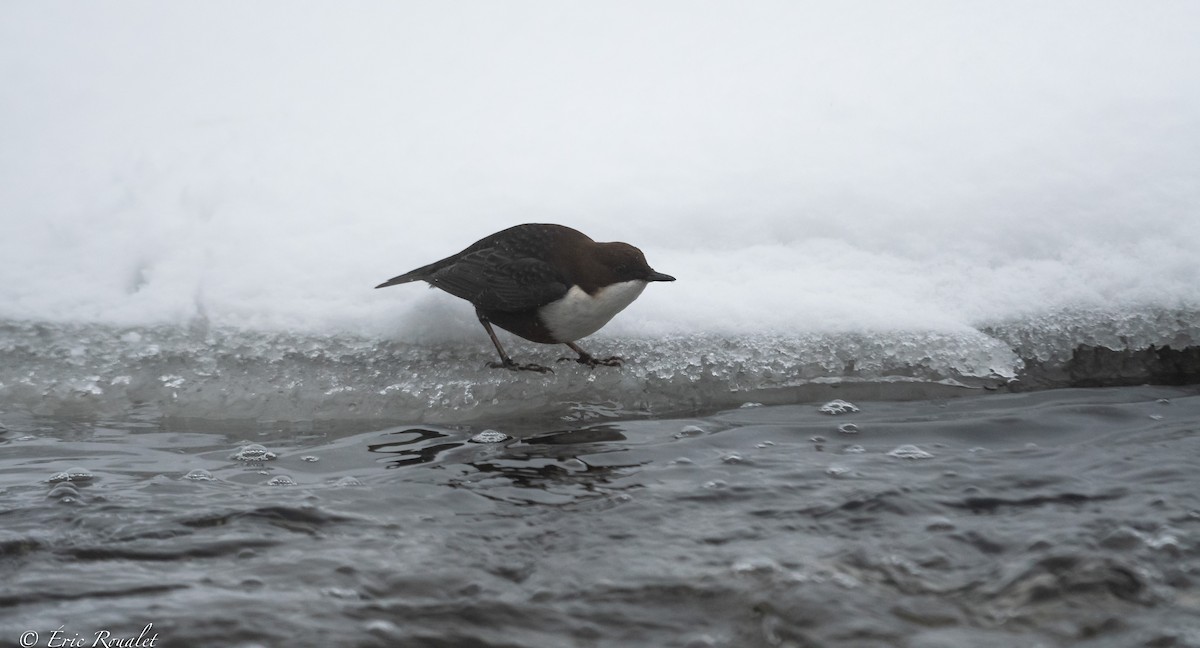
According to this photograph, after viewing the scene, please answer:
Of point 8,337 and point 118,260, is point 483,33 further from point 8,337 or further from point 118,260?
point 8,337

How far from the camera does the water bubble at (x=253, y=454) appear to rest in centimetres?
314

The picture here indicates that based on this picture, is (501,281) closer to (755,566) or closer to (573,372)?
(573,372)

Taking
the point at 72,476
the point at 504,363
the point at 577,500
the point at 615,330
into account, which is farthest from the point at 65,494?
the point at 615,330

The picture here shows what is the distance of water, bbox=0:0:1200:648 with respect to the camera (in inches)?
88.6

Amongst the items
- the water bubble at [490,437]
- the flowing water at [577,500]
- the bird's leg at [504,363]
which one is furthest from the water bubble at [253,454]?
the bird's leg at [504,363]

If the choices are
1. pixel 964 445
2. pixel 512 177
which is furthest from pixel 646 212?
pixel 964 445

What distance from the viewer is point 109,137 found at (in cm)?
505

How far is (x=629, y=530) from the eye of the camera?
253cm

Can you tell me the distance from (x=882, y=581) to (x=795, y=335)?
159 cm

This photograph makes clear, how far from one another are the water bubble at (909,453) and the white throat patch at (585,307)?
1.03 m

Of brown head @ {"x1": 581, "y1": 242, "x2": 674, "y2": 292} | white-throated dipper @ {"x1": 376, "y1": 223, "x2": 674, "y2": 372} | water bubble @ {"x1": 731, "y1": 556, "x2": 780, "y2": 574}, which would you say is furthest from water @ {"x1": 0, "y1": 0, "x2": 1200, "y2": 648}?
brown head @ {"x1": 581, "y1": 242, "x2": 674, "y2": 292}

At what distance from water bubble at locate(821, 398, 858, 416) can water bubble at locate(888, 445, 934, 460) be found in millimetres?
403

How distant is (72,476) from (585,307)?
5.36 ft

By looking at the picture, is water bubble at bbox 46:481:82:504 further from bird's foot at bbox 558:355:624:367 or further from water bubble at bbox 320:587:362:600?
bird's foot at bbox 558:355:624:367
